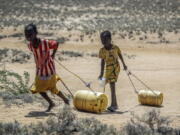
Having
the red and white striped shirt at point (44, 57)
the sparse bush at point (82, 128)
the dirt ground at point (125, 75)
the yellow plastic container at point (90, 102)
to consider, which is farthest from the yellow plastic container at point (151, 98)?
the sparse bush at point (82, 128)

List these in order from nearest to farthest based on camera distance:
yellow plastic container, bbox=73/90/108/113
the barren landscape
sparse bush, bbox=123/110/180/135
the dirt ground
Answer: sparse bush, bbox=123/110/180/135 → the dirt ground → yellow plastic container, bbox=73/90/108/113 → the barren landscape

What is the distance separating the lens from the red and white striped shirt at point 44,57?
908cm

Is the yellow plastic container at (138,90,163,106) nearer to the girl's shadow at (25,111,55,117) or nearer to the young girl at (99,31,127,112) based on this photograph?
the young girl at (99,31,127,112)

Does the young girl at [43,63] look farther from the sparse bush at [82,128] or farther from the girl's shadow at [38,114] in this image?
the sparse bush at [82,128]

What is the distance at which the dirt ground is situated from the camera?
9.19 metres

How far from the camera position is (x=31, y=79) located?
16188mm

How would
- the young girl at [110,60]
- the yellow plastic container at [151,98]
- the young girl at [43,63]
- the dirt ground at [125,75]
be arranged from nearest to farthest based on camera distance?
the young girl at [43,63], the dirt ground at [125,75], the young girl at [110,60], the yellow plastic container at [151,98]

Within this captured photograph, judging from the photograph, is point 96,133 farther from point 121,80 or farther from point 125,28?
point 125,28

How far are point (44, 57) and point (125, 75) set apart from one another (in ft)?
28.6

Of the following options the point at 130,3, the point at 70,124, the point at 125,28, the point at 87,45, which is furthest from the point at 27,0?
the point at 70,124

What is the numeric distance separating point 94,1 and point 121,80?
39.2 metres

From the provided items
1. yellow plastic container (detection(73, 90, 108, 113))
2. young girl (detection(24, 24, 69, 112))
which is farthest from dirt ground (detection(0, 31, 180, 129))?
young girl (detection(24, 24, 69, 112))

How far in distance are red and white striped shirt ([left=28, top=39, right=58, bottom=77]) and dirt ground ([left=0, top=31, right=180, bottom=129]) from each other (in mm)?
745

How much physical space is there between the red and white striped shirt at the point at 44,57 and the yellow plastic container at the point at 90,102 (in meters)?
0.74
